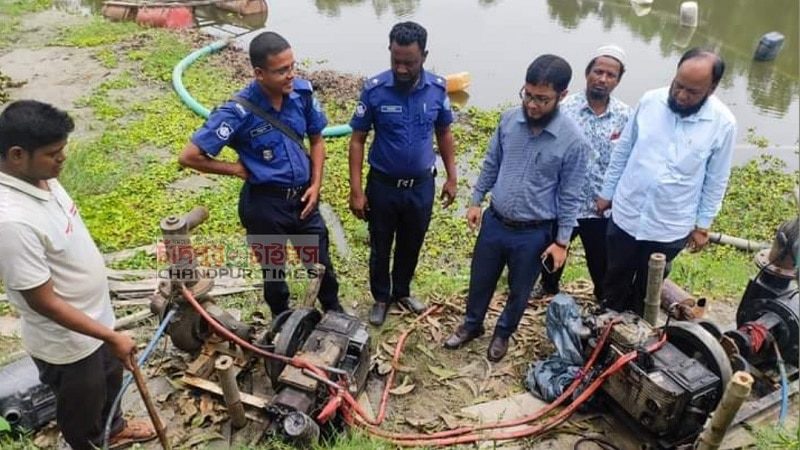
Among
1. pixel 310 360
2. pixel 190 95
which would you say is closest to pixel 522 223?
pixel 310 360

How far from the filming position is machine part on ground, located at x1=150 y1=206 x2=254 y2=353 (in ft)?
10.2

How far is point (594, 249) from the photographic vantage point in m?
4.55

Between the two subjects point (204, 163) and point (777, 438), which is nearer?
point (777, 438)

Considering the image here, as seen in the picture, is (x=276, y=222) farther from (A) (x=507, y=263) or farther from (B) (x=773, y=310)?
(B) (x=773, y=310)

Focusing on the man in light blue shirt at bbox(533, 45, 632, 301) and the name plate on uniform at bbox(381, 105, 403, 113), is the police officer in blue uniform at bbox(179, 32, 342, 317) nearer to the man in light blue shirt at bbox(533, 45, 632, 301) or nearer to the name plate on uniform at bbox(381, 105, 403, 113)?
the name plate on uniform at bbox(381, 105, 403, 113)

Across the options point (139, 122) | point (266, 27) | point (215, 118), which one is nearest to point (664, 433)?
point (215, 118)

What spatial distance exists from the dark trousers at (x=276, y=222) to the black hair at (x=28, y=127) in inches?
54.0

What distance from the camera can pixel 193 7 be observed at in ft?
45.5

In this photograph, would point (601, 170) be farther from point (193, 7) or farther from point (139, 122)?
point (193, 7)

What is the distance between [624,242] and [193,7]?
12.5 m

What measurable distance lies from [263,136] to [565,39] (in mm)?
11526

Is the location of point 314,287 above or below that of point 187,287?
below

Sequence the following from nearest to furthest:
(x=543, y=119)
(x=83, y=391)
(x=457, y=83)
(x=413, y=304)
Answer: (x=83, y=391) < (x=543, y=119) < (x=413, y=304) < (x=457, y=83)

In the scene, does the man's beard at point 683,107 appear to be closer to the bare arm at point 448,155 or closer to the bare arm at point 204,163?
the bare arm at point 448,155
